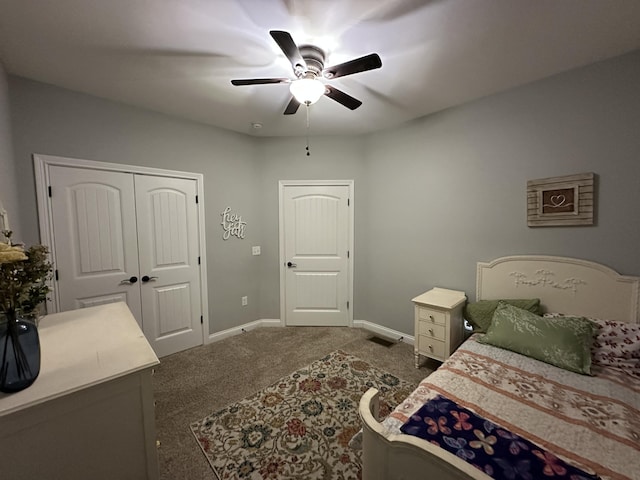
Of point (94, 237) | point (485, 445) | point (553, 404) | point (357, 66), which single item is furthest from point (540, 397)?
point (94, 237)

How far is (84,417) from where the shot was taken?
98 cm

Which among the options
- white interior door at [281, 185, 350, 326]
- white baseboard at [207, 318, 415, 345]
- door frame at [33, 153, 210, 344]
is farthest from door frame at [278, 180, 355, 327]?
door frame at [33, 153, 210, 344]

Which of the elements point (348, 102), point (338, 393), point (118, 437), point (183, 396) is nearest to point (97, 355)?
point (118, 437)

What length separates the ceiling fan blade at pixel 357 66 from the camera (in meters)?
1.40

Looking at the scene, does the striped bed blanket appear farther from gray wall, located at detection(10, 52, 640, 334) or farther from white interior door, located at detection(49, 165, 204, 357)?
white interior door, located at detection(49, 165, 204, 357)

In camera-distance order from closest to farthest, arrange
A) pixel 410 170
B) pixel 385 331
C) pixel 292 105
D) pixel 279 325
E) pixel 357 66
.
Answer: pixel 357 66 → pixel 292 105 → pixel 410 170 → pixel 385 331 → pixel 279 325

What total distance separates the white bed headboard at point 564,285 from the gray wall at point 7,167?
12.3ft

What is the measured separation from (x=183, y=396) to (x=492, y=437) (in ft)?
7.30

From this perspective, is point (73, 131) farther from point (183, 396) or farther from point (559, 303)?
point (559, 303)

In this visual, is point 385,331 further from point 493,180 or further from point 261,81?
point 261,81

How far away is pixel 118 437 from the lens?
106cm

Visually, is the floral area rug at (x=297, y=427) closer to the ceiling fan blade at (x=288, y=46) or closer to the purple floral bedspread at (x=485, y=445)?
the purple floral bedspread at (x=485, y=445)

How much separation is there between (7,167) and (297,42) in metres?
2.21

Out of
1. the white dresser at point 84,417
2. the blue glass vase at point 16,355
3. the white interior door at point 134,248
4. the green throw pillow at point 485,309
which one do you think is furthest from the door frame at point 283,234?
the blue glass vase at point 16,355
